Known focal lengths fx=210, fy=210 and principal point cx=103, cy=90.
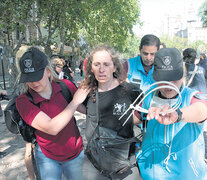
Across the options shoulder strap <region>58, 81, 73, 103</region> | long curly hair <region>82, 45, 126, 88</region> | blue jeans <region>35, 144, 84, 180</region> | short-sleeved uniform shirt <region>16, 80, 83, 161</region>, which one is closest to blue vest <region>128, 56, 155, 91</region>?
long curly hair <region>82, 45, 126, 88</region>

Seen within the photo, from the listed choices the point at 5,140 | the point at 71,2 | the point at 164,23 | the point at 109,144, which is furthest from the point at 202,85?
the point at 164,23

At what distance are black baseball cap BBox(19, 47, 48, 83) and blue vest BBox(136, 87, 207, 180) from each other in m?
1.16

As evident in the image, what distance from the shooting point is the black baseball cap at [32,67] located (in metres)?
1.94

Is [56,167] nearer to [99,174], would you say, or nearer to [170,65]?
[99,174]

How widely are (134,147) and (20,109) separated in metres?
1.13

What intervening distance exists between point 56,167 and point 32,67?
100 cm

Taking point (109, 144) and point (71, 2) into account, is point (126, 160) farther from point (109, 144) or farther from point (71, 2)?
point (71, 2)

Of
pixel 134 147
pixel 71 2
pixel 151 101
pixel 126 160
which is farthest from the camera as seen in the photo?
pixel 71 2

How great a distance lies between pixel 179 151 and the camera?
1518mm

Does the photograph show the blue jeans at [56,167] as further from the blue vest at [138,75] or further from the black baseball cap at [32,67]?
the blue vest at [138,75]

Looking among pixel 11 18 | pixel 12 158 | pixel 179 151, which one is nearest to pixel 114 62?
pixel 179 151

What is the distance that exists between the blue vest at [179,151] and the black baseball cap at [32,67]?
45.7 inches

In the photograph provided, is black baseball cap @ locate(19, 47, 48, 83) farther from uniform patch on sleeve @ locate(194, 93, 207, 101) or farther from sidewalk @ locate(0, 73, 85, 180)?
sidewalk @ locate(0, 73, 85, 180)

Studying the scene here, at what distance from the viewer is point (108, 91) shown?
2096 millimetres
